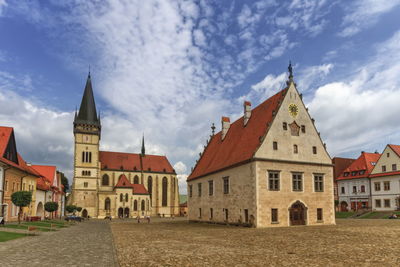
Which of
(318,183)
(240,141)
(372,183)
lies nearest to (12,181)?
(240,141)

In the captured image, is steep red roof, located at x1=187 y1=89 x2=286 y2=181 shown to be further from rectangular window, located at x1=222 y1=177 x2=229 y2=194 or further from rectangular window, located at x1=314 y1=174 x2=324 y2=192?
rectangular window, located at x1=314 y1=174 x2=324 y2=192

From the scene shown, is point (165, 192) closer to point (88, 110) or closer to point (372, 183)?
point (88, 110)

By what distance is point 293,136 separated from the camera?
3531cm

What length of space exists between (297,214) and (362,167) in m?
38.7

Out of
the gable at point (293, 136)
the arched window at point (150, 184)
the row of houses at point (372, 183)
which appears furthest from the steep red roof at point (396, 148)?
the arched window at point (150, 184)

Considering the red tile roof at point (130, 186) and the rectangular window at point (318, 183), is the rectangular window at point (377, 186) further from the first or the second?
the red tile roof at point (130, 186)

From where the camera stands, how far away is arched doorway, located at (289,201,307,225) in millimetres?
33594

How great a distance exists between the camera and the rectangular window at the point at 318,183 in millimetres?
35469

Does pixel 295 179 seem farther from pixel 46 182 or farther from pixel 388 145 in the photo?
pixel 46 182

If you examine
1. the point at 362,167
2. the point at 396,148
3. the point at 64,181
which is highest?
the point at 396,148

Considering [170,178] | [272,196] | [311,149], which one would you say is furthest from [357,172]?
[170,178]

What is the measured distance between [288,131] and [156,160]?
7125 centimetres

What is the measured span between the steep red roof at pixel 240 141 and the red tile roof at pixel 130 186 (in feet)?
135

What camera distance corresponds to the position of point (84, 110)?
86.4m
